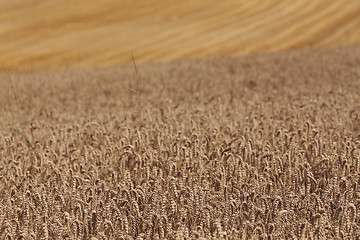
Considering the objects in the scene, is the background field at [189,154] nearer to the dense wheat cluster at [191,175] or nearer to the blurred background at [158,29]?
the dense wheat cluster at [191,175]

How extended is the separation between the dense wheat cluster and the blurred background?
1503 cm

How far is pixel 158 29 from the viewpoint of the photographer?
24.3m

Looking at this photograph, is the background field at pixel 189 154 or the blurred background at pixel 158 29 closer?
the background field at pixel 189 154

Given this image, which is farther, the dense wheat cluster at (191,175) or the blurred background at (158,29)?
the blurred background at (158,29)

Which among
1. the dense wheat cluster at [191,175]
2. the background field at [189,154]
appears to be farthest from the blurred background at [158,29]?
the dense wheat cluster at [191,175]

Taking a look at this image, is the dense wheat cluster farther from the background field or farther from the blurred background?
the blurred background

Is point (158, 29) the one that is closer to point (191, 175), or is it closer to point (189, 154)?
point (189, 154)

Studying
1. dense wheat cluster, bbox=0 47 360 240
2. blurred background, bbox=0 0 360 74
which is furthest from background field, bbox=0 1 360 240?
blurred background, bbox=0 0 360 74

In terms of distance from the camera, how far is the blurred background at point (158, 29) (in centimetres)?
2092

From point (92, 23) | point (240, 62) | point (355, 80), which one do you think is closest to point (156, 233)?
point (355, 80)

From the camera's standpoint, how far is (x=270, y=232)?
2.18m

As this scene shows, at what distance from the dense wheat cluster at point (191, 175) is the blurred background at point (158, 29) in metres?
15.0

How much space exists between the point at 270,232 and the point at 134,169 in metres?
1.02

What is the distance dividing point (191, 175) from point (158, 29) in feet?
72.4
